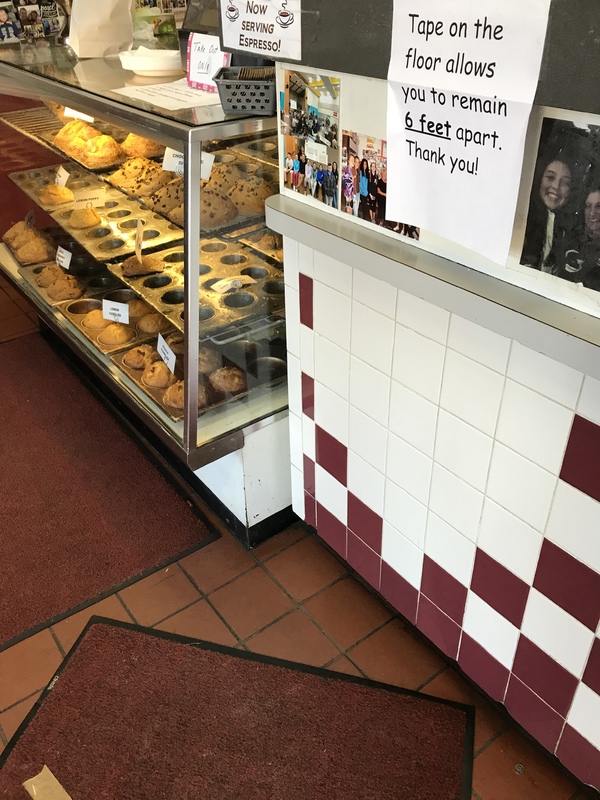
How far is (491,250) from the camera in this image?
115 cm

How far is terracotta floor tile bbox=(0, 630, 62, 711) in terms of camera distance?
6.47 ft

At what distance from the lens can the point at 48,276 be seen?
313 centimetres

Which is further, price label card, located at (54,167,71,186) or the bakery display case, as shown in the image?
price label card, located at (54,167,71,186)

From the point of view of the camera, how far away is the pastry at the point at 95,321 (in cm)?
277

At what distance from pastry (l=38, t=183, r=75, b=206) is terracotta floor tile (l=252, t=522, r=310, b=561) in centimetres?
188

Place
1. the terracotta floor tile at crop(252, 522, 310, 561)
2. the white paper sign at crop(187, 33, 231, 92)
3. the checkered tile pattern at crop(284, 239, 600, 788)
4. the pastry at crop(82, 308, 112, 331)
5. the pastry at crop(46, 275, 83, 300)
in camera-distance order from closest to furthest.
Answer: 1. the checkered tile pattern at crop(284, 239, 600, 788)
2. the white paper sign at crop(187, 33, 231, 92)
3. the terracotta floor tile at crop(252, 522, 310, 561)
4. the pastry at crop(82, 308, 112, 331)
5. the pastry at crop(46, 275, 83, 300)

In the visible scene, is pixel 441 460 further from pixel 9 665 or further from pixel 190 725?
pixel 9 665

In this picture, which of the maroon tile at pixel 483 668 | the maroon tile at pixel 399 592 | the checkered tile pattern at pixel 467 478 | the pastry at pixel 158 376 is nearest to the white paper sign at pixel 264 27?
the checkered tile pattern at pixel 467 478

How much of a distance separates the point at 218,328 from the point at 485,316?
1.03 m

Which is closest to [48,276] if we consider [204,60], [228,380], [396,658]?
[228,380]

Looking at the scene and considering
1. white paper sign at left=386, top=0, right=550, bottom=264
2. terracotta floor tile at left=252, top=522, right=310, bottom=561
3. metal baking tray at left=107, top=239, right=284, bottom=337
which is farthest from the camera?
terracotta floor tile at left=252, top=522, right=310, bottom=561

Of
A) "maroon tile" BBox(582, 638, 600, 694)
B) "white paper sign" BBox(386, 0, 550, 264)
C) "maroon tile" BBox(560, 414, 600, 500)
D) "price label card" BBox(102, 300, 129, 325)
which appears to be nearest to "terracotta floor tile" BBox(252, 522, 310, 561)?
"price label card" BBox(102, 300, 129, 325)

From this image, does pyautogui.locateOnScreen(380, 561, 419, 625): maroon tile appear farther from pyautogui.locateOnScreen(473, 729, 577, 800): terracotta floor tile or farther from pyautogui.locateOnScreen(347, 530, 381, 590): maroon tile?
pyautogui.locateOnScreen(473, 729, 577, 800): terracotta floor tile

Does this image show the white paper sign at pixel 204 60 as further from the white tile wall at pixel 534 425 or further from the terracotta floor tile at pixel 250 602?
the terracotta floor tile at pixel 250 602
